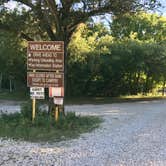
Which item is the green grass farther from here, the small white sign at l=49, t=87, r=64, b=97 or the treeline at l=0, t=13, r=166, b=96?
the small white sign at l=49, t=87, r=64, b=97

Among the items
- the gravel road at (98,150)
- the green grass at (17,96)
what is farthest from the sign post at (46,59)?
the green grass at (17,96)

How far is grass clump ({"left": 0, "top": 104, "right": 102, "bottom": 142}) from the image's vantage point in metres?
12.9

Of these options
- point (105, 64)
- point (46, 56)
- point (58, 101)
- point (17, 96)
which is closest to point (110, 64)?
point (105, 64)

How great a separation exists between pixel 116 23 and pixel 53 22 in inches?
115

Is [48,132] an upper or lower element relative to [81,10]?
lower

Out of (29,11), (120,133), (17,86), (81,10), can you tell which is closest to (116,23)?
(81,10)

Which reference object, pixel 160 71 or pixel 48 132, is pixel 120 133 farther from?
pixel 160 71

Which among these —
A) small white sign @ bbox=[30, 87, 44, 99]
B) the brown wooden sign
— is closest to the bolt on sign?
the brown wooden sign

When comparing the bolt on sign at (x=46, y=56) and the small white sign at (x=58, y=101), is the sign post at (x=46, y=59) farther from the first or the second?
the small white sign at (x=58, y=101)

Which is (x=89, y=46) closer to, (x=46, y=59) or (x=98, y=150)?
(x=46, y=59)

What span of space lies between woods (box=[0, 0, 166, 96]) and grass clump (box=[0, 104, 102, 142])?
331 cm

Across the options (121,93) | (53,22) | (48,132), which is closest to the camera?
(48,132)

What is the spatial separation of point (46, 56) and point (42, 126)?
2452 millimetres

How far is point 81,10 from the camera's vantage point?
57.9 ft
